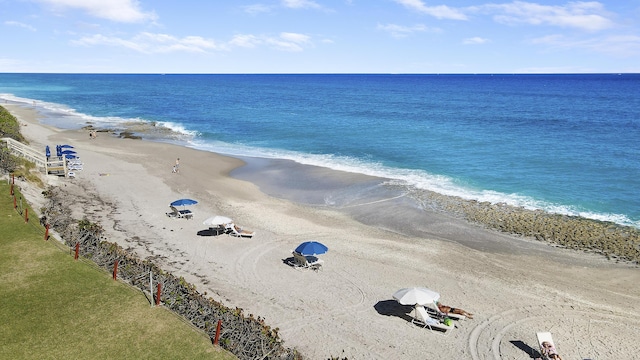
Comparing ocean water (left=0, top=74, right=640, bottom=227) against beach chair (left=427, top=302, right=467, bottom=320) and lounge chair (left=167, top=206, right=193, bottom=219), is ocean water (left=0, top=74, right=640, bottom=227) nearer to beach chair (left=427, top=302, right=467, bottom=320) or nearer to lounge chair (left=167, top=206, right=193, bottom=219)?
beach chair (left=427, top=302, right=467, bottom=320)

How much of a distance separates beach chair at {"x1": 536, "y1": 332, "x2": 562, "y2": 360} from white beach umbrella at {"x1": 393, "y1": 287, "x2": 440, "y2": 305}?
13.6ft

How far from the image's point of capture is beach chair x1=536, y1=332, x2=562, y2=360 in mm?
16469

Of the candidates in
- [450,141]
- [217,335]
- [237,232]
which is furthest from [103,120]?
[217,335]

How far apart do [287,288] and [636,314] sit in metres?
15.9

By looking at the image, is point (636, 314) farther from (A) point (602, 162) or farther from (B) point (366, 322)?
(A) point (602, 162)

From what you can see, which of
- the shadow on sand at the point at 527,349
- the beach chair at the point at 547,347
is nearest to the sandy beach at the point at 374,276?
the shadow on sand at the point at 527,349

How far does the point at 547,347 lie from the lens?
16.7 m

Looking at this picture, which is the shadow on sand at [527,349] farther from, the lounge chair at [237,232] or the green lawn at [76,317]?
the lounge chair at [237,232]

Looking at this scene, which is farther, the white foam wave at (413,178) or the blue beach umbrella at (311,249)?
the white foam wave at (413,178)

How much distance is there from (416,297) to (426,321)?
103 cm

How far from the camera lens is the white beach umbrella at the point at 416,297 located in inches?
744

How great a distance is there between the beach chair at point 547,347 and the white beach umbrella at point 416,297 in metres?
4.16

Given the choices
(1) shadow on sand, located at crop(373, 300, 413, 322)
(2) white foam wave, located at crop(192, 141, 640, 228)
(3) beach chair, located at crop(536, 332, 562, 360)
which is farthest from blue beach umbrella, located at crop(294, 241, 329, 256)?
(2) white foam wave, located at crop(192, 141, 640, 228)

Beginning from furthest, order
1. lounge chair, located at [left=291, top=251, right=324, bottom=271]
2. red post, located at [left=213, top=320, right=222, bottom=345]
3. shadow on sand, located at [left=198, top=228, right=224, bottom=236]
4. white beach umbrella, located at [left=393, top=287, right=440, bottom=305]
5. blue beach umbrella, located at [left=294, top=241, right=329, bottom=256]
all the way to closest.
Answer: shadow on sand, located at [left=198, top=228, right=224, bottom=236], lounge chair, located at [left=291, top=251, right=324, bottom=271], blue beach umbrella, located at [left=294, top=241, right=329, bottom=256], white beach umbrella, located at [left=393, top=287, right=440, bottom=305], red post, located at [left=213, top=320, right=222, bottom=345]
